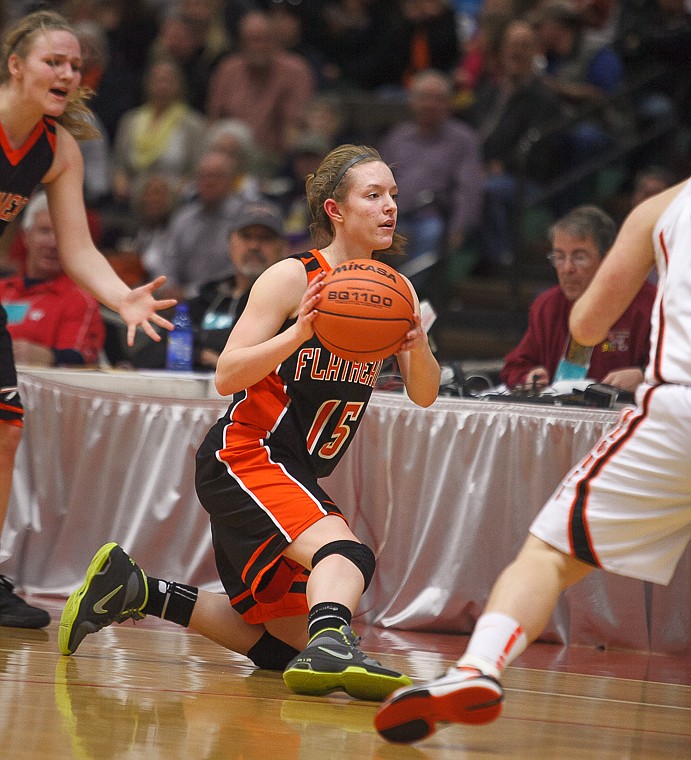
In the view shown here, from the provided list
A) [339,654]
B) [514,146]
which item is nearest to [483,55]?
[514,146]

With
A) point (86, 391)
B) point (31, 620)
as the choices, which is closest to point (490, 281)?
point (86, 391)

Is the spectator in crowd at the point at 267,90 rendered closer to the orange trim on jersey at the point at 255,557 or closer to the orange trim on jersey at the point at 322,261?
the orange trim on jersey at the point at 322,261

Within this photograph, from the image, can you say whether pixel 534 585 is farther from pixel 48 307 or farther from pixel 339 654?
pixel 48 307

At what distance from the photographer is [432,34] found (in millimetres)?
10023

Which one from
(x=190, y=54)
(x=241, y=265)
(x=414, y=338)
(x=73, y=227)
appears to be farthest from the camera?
(x=190, y=54)

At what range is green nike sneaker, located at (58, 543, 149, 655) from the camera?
11.3ft

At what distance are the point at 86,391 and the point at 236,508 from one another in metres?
1.85

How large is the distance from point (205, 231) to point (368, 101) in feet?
9.51

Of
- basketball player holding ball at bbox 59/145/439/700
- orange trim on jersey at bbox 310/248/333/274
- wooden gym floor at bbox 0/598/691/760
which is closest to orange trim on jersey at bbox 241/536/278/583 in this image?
basketball player holding ball at bbox 59/145/439/700

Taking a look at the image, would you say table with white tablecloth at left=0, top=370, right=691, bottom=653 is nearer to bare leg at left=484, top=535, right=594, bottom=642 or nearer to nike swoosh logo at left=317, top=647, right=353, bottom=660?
nike swoosh logo at left=317, top=647, right=353, bottom=660

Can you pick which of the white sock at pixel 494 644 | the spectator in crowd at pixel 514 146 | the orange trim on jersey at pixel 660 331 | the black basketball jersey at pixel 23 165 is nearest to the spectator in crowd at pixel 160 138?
the spectator in crowd at pixel 514 146

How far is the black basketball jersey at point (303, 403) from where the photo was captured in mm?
3412

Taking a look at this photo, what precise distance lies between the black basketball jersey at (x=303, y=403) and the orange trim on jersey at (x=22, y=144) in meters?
1.12

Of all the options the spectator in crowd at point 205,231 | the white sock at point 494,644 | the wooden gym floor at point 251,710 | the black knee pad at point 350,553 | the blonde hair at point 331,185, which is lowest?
the wooden gym floor at point 251,710
